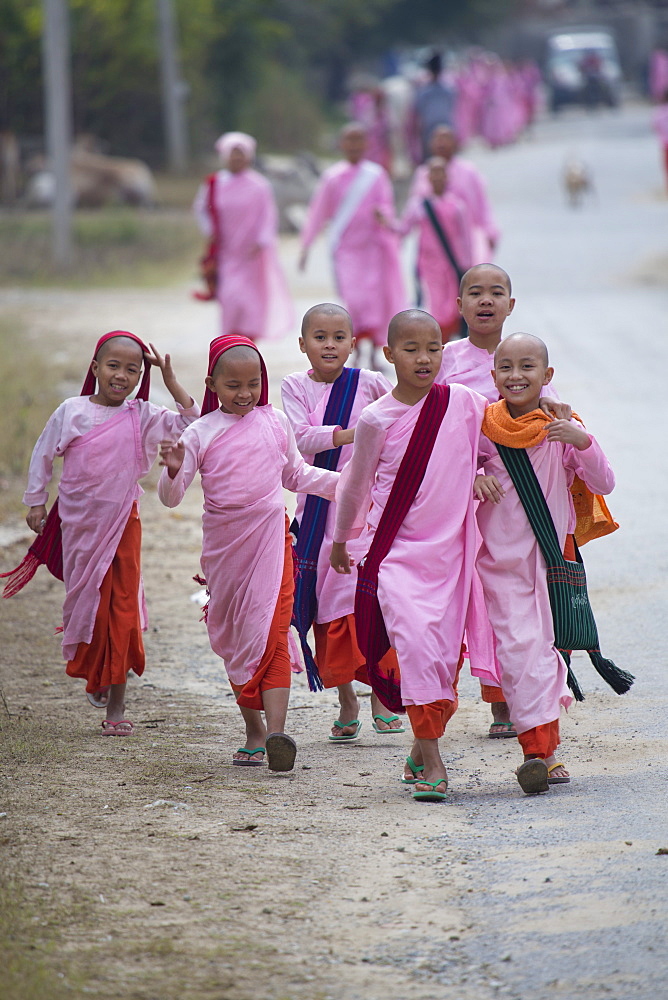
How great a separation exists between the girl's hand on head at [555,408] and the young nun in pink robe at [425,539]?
0.58 ft

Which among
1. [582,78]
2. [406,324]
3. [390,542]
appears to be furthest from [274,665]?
[582,78]

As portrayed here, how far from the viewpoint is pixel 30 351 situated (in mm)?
13375

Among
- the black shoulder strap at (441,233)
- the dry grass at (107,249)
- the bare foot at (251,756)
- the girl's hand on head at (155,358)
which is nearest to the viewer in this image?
the bare foot at (251,756)

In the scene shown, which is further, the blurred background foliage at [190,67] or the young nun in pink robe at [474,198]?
the blurred background foliage at [190,67]

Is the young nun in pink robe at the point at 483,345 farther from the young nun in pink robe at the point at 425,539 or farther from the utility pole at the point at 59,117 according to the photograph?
the utility pole at the point at 59,117

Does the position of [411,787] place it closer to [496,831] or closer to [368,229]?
[496,831]

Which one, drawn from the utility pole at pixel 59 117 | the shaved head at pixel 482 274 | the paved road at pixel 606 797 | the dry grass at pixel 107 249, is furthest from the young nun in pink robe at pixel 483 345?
the utility pole at pixel 59 117

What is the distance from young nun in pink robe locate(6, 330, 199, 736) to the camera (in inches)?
199

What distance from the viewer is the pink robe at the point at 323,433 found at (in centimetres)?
498

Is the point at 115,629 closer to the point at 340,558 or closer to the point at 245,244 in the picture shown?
the point at 340,558

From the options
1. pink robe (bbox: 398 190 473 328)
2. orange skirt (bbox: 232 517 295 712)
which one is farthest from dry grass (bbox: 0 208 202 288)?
orange skirt (bbox: 232 517 295 712)

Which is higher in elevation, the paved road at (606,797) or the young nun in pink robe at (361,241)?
the young nun in pink robe at (361,241)

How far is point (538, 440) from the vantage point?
14.3 ft

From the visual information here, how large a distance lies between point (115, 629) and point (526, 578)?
1.46 metres
